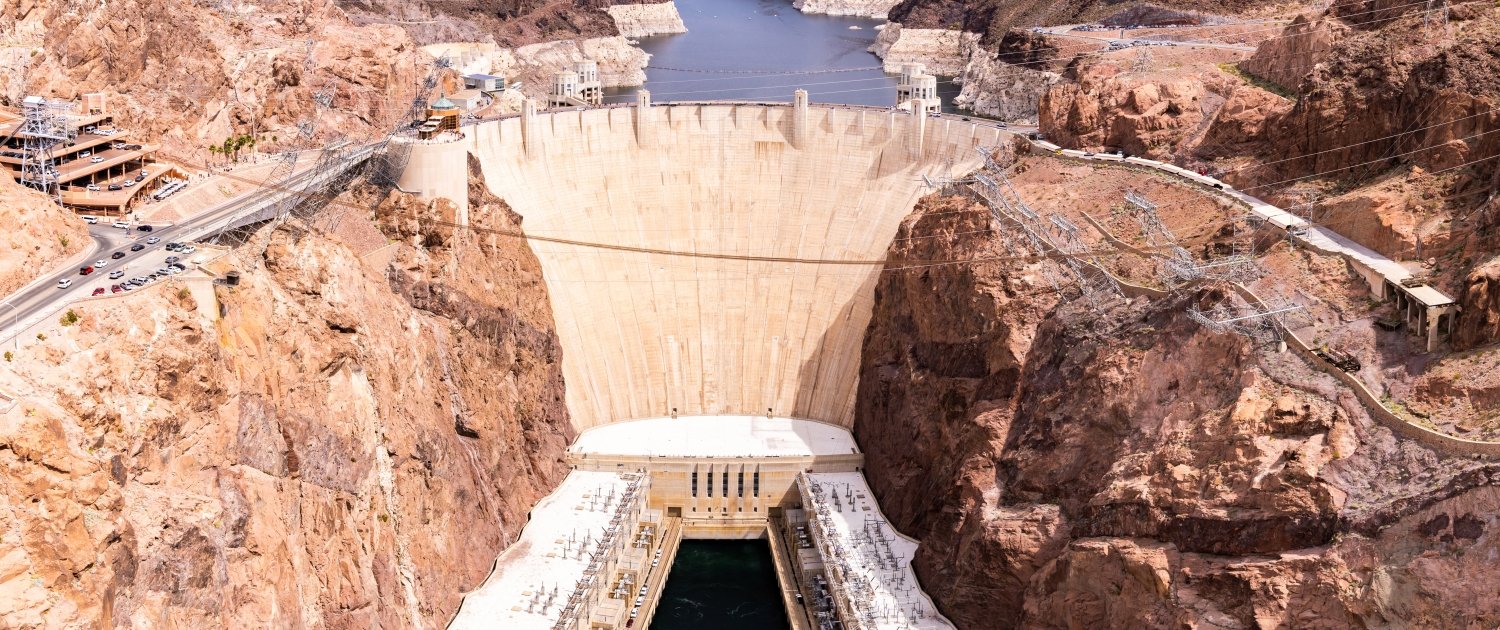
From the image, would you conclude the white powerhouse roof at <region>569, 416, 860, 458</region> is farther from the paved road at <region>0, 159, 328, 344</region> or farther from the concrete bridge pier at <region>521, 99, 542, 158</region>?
the paved road at <region>0, 159, 328, 344</region>

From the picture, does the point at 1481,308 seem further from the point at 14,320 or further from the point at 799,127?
the point at 799,127

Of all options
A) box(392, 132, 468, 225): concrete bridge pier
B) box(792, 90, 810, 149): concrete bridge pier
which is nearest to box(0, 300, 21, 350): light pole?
box(392, 132, 468, 225): concrete bridge pier

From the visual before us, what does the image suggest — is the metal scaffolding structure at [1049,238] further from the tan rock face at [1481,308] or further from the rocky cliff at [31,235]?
the rocky cliff at [31,235]

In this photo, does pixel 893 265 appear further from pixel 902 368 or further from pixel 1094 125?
pixel 1094 125

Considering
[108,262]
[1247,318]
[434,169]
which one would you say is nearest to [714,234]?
[434,169]

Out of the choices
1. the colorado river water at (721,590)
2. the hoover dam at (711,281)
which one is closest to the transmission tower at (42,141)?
the hoover dam at (711,281)
